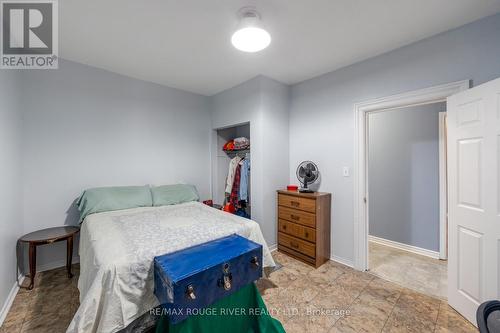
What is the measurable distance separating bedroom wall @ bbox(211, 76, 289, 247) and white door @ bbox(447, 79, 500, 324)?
6.14 feet

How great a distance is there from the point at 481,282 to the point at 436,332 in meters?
0.52

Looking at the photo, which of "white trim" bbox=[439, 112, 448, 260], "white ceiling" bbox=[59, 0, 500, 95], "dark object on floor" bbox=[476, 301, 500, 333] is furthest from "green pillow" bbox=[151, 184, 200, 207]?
"white trim" bbox=[439, 112, 448, 260]

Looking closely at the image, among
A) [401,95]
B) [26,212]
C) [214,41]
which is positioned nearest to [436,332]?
[401,95]

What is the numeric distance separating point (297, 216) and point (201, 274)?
177cm

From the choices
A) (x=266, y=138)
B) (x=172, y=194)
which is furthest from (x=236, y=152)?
(x=172, y=194)

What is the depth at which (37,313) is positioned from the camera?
1.78 metres

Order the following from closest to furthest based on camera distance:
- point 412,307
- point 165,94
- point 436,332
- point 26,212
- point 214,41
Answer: point 436,332, point 412,307, point 214,41, point 26,212, point 165,94

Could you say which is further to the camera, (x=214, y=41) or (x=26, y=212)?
(x=26, y=212)

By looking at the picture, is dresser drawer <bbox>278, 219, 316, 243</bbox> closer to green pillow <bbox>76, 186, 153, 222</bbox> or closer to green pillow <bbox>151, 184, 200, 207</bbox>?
green pillow <bbox>151, 184, 200, 207</bbox>

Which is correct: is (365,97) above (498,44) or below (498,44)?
below

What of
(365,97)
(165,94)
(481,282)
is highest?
(165,94)

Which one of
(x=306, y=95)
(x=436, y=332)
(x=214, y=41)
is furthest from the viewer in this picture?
(x=306, y=95)

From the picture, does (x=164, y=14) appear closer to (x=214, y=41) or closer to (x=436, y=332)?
(x=214, y=41)
